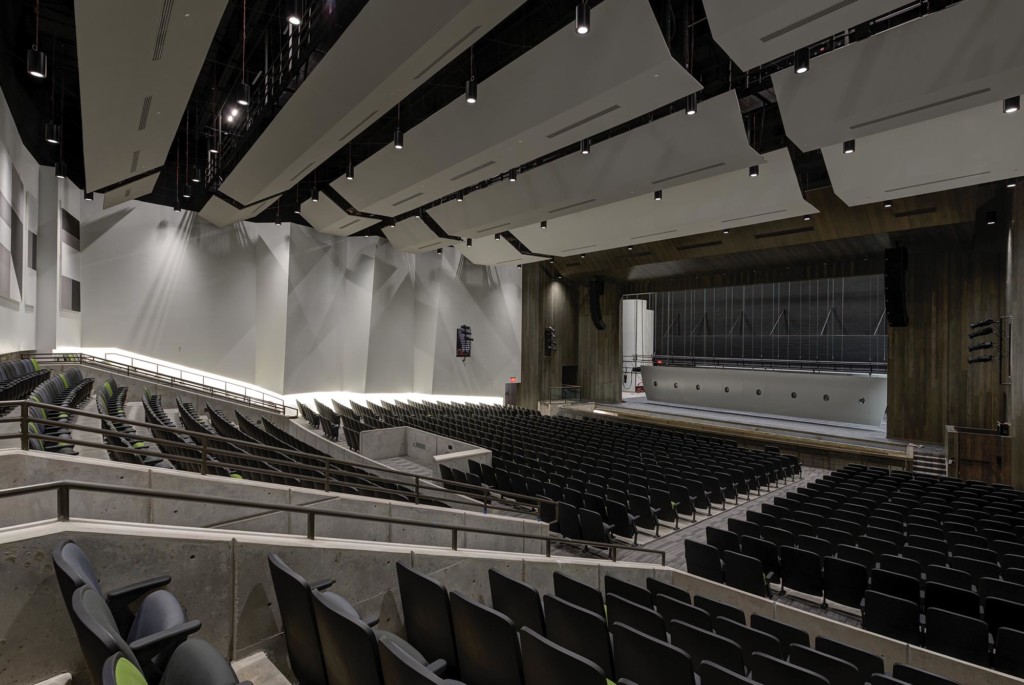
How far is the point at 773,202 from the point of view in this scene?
11.9 metres

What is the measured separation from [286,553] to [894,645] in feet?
14.5

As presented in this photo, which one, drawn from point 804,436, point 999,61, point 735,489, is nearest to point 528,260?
point 804,436

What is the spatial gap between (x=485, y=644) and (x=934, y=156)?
11311 millimetres

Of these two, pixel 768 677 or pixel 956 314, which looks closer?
pixel 768 677

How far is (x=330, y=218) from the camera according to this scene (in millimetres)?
16438

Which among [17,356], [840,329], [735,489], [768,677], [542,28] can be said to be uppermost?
[542,28]

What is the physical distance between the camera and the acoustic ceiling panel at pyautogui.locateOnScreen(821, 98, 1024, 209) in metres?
8.44

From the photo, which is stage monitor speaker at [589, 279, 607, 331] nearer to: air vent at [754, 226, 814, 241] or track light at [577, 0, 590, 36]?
air vent at [754, 226, 814, 241]

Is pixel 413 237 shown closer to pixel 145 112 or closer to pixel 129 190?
pixel 129 190

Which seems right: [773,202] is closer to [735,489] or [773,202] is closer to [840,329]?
[735,489]

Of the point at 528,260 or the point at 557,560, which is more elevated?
the point at 528,260

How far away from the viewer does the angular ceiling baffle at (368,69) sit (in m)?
6.13

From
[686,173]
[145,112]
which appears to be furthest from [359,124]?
[686,173]

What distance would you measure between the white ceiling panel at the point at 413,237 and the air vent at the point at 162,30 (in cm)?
993
